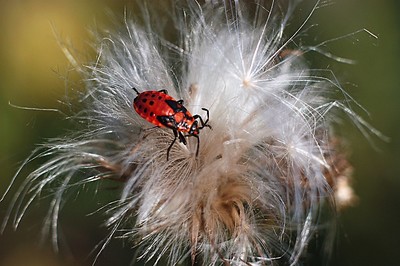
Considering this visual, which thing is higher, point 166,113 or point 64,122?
point 166,113

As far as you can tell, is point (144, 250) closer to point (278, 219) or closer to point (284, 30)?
point (278, 219)

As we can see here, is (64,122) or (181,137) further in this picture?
(64,122)

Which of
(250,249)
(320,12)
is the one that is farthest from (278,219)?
(320,12)

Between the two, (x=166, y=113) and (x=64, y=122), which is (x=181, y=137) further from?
(x=64, y=122)

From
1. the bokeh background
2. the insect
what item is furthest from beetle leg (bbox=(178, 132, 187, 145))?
the bokeh background

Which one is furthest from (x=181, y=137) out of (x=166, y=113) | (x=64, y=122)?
(x=64, y=122)

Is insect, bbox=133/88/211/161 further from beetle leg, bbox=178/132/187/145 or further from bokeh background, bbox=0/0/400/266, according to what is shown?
bokeh background, bbox=0/0/400/266
